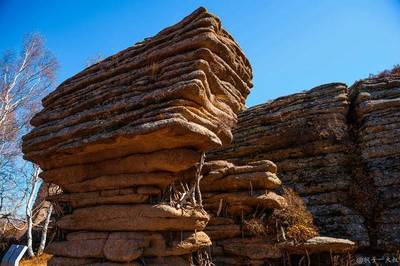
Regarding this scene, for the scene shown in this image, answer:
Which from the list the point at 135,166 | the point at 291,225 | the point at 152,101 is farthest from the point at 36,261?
the point at 152,101

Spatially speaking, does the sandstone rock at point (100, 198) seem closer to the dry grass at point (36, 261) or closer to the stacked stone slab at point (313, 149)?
the stacked stone slab at point (313, 149)

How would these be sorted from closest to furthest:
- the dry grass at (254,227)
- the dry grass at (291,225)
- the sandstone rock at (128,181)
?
the sandstone rock at (128,181), the dry grass at (291,225), the dry grass at (254,227)

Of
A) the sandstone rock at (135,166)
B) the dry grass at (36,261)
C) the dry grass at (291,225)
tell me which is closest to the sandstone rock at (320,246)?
the dry grass at (291,225)

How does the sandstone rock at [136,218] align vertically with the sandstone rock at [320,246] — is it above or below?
above

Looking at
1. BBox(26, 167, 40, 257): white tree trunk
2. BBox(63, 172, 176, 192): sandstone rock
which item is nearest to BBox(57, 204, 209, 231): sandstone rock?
BBox(63, 172, 176, 192): sandstone rock

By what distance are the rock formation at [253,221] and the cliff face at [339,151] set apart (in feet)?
6.76

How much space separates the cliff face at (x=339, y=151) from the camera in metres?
10.2

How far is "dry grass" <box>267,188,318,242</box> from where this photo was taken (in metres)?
8.34

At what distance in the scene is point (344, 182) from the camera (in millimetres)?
11242

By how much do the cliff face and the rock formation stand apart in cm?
206

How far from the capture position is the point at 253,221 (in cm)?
862

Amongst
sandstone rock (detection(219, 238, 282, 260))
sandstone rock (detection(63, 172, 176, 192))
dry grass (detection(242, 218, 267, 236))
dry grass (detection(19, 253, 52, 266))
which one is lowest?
dry grass (detection(19, 253, 52, 266))

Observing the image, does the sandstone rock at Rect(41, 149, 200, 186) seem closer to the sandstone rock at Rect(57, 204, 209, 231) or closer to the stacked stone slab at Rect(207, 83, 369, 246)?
the sandstone rock at Rect(57, 204, 209, 231)

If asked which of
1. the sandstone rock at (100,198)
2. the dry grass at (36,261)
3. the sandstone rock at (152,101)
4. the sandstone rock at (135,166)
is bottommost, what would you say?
the dry grass at (36,261)
